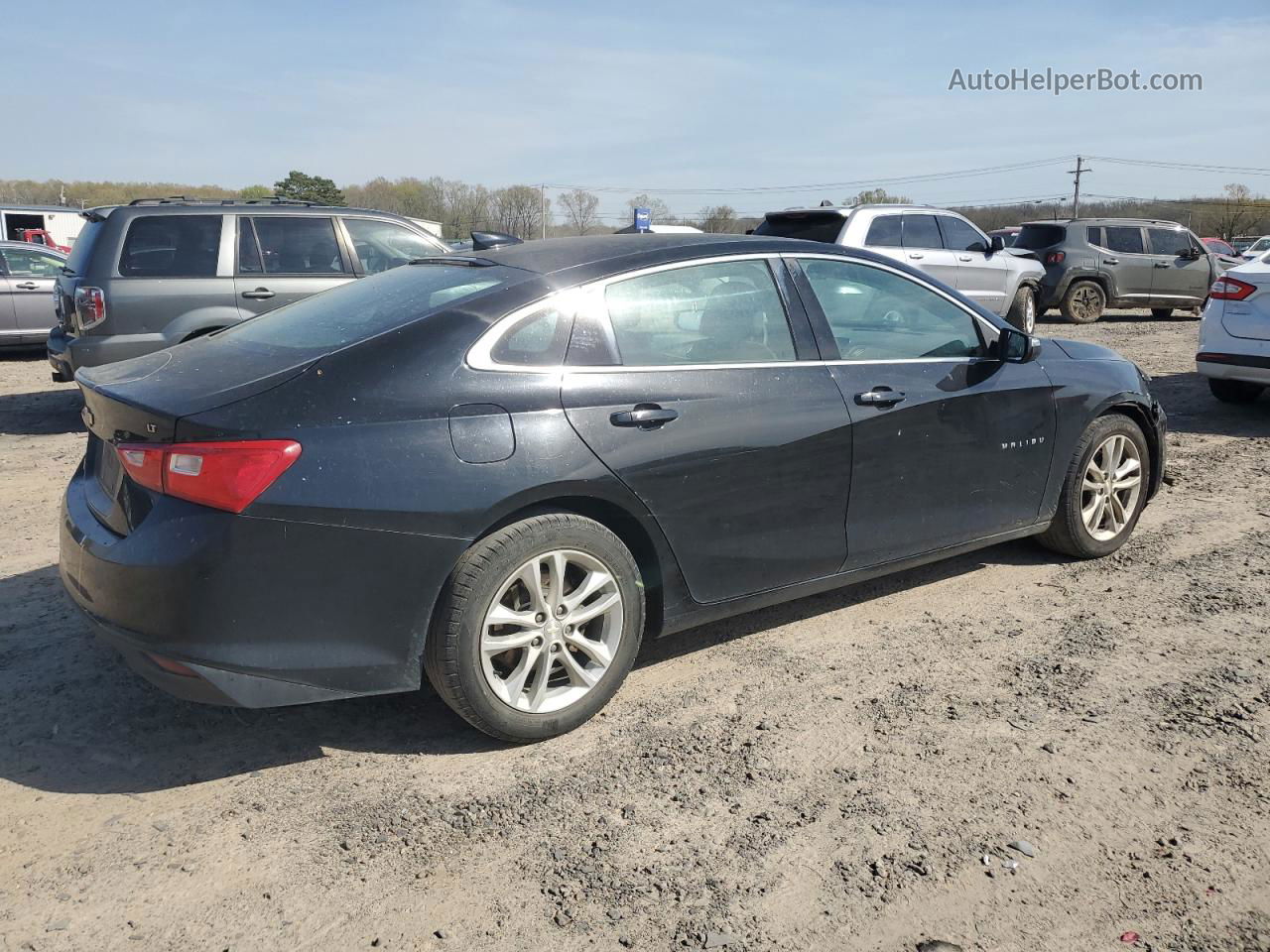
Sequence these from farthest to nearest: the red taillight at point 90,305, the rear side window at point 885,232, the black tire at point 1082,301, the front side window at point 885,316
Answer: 1. the black tire at point 1082,301
2. the rear side window at point 885,232
3. the red taillight at point 90,305
4. the front side window at point 885,316

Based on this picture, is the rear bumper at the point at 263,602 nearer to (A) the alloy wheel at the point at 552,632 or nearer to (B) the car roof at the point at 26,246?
(A) the alloy wheel at the point at 552,632

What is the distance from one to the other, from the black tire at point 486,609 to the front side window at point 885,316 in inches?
54.5

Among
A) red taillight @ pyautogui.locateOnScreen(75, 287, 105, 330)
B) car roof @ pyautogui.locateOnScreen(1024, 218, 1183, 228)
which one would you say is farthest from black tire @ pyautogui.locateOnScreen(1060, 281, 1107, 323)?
red taillight @ pyautogui.locateOnScreen(75, 287, 105, 330)

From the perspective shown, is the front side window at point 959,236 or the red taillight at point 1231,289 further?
the front side window at point 959,236

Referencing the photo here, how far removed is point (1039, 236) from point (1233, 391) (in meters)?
8.98

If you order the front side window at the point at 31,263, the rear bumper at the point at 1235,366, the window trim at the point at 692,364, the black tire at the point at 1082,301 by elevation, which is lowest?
the rear bumper at the point at 1235,366

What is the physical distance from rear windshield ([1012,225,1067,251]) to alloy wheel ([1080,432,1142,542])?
13555 millimetres

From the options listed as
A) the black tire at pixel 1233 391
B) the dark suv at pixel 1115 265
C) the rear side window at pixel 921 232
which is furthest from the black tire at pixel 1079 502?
the dark suv at pixel 1115 265

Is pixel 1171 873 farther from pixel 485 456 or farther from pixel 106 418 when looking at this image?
pixel 106 418

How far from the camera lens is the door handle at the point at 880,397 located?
4.00 meters

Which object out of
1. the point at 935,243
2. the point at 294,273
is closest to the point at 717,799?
the point at 294,273

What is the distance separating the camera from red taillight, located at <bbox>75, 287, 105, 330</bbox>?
7883mm

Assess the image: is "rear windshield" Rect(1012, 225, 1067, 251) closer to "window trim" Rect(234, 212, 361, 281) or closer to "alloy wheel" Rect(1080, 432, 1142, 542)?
"window trim" Rect(234, 212, 361, 281)

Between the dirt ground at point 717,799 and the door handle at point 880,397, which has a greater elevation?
the door handle at point 880,397
